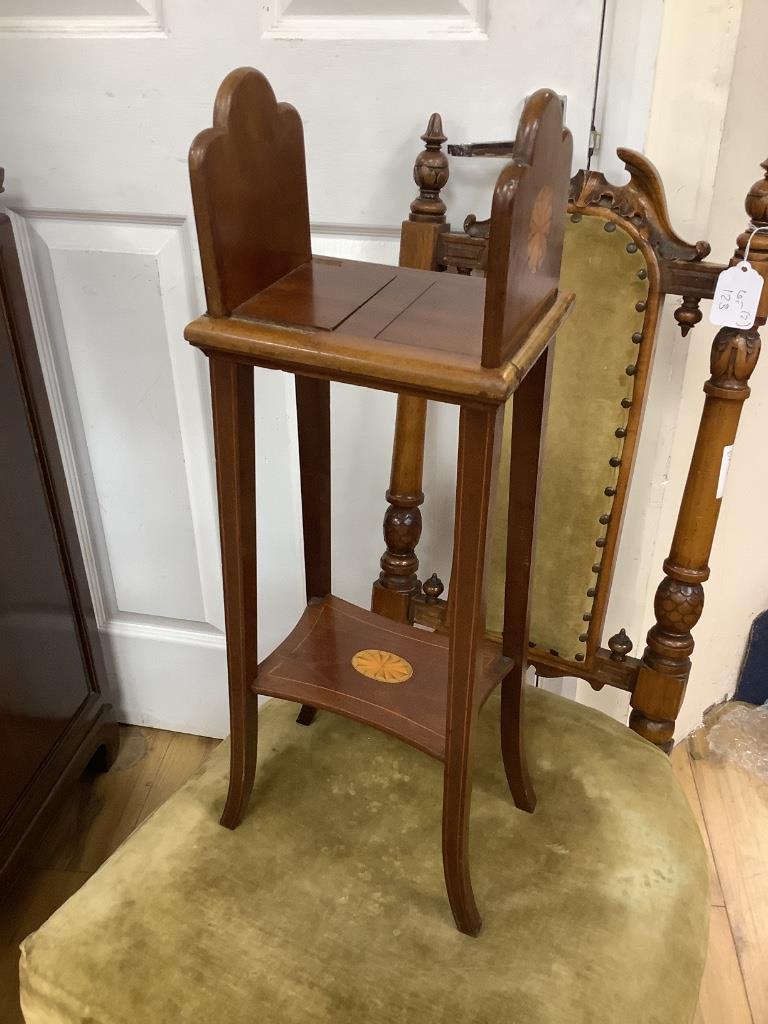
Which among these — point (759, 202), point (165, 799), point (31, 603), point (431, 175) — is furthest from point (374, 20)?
point (165, 799)

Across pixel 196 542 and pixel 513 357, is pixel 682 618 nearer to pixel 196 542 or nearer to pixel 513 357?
pixel 513 357

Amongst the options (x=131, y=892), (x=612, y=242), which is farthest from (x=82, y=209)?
(x=131, y=892)

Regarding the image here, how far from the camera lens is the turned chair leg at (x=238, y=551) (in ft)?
2.29

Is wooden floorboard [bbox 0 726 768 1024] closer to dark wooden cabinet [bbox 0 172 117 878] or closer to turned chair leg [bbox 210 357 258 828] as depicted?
dark wooden cabinet [bbox 0 172 117 878]

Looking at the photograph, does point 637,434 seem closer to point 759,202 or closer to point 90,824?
point 759,202

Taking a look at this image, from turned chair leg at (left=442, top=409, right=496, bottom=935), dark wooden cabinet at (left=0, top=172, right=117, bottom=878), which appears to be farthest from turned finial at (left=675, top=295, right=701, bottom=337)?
dark wooden cabinet at (left=0, top=172, right=117, bottom=878)

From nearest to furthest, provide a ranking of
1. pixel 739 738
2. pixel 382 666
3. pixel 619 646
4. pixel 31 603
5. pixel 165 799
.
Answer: pixel 382 666 < pixel 619 646 < pixel 31 603 < pixel 165 799 < pixel 739 738

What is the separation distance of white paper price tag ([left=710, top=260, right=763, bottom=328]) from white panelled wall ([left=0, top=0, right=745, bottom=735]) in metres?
0.21

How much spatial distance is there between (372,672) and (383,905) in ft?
0.68

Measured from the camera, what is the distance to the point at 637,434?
887 millimetres

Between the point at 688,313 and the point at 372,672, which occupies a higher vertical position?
the point at 688,313

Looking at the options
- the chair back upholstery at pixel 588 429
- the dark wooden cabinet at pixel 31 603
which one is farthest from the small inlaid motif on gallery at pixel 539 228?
the dark wooden cabinet at pixel 31 603

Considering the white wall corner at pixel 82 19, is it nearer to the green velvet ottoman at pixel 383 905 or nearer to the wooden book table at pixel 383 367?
the wooden book table at pixel 383 367

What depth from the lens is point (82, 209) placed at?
1119 millimetres
